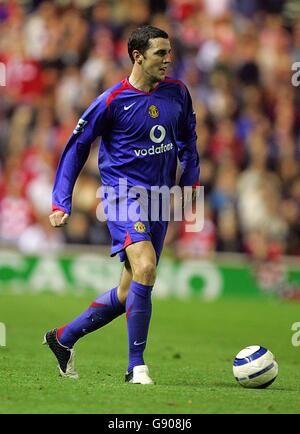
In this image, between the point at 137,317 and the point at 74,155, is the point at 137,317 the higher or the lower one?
the lower one

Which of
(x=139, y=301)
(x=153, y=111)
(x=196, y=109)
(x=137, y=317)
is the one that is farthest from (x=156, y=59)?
(x=196, y=109)

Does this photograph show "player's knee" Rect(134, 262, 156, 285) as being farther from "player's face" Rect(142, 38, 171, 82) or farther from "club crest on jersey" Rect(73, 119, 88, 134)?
"player's face" Rect(142, 38, 171, 82)

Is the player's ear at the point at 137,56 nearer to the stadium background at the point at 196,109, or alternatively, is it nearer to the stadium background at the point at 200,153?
the stadium background at the point at 200,153

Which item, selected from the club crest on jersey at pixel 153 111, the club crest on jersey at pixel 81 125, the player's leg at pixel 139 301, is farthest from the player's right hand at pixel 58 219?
the club crest on jersey at pixel 153 111

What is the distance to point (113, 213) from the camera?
7.76m

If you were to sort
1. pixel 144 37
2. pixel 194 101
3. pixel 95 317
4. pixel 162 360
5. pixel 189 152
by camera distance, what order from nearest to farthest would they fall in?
1. pixel 144 37
2. pixel 95 317
3. pixel 189 152
4. pixel 162 360
5. pixel 194 101

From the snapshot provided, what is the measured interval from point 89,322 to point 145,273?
0.75 m

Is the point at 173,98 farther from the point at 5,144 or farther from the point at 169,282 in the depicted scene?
the point at 5,144

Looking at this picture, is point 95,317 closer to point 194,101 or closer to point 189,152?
point 189,152

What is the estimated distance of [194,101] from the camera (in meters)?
18.8

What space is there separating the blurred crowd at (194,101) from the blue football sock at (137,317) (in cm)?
993

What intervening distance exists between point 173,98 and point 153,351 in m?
3.34

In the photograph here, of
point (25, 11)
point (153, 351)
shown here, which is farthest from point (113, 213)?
point (25, 11)

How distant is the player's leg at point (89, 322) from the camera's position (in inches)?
308
